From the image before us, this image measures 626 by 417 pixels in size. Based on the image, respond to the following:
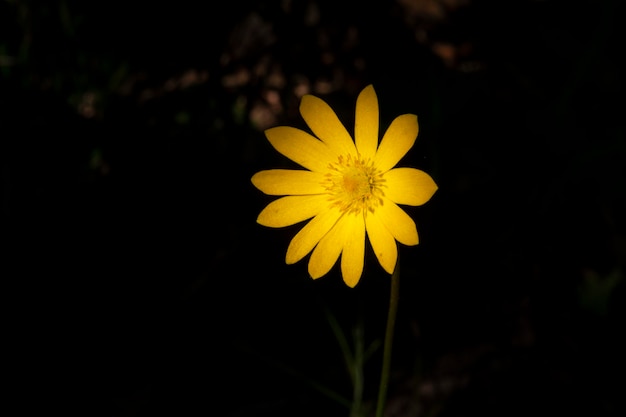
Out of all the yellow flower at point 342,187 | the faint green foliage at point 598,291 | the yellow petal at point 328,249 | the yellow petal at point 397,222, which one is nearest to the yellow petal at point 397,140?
the yellow flower at point 342,187

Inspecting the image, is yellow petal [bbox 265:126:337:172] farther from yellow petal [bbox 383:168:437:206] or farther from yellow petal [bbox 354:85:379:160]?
yellow petal [bbox 383:168:437:206]

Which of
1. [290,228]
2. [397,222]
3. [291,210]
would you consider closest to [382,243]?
[397,222]

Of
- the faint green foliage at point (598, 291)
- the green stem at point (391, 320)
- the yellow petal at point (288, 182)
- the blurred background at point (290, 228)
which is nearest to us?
the green stem at point (391, 320)

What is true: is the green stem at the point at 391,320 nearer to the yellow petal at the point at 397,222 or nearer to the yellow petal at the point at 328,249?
the yellow petal at the point at 397,222

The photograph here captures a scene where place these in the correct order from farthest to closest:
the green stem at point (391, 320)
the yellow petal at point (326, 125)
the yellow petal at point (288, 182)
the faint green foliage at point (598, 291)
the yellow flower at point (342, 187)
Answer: the faint green foliage at point (598, 291) < the yellow petal at point (288, 182) < the yellow petal at point (326, 125) < the yellow flower at point (342, 187) < the green stem at point (391, 320)

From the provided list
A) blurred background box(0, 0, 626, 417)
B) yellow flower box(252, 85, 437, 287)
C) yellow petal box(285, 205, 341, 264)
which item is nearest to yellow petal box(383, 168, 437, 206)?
yellow flower box(252, 85, 437, 287)
